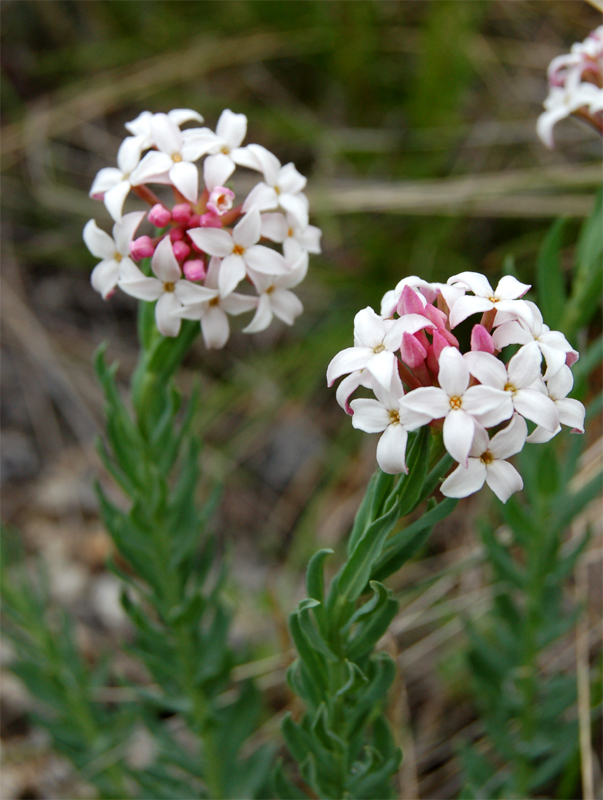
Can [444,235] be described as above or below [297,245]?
above

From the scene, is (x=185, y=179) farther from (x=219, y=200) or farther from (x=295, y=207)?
(x=295, y=207)

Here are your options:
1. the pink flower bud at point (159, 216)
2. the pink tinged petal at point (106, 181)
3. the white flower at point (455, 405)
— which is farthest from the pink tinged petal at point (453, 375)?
the pink tinged petal at point (106, 181)

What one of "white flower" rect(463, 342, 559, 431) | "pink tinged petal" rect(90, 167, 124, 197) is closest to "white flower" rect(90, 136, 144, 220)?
"pink tinged petal" rect(90, 167, 124, 197)

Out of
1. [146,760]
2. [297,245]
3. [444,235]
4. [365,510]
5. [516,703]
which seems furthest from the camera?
[444,235]

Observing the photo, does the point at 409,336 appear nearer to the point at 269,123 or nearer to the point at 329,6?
the point at 269,123

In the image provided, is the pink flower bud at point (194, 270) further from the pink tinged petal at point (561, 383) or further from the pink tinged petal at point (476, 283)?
the pink tinged petal at point (561, 383)

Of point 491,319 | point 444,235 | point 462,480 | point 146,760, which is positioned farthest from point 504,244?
point 146,760
